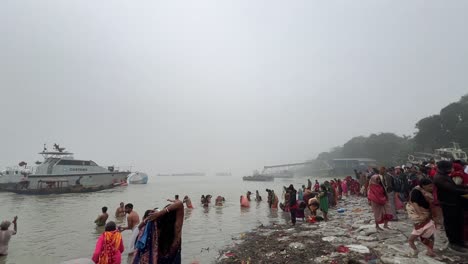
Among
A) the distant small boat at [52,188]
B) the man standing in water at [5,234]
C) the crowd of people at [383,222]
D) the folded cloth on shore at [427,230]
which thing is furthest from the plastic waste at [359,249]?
the distant small boat at [52,188]

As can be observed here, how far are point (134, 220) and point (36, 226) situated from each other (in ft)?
47.7

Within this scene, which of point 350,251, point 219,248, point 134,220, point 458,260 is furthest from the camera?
point 219,248

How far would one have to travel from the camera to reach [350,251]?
6406 mm

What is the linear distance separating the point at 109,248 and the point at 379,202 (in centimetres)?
713

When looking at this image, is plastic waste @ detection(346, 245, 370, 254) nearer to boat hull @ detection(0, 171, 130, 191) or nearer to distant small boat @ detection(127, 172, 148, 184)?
boat hull @ detection(0, 171, 130, 191)

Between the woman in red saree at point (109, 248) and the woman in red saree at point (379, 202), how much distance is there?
274 inches

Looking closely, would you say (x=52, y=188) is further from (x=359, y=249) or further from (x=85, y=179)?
(x=359, y=249)

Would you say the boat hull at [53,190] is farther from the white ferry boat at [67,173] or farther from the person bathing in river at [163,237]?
the person bathing in river at [163,237]

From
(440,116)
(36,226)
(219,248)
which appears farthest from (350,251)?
(440,116)

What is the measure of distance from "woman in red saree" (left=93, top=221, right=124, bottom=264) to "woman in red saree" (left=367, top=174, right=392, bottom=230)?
274 inches

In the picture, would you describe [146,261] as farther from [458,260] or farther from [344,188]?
[344,188]

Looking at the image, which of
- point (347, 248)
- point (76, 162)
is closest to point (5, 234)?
point (347, 248)

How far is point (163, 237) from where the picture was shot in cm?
411

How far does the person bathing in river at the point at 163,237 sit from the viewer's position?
399cm
